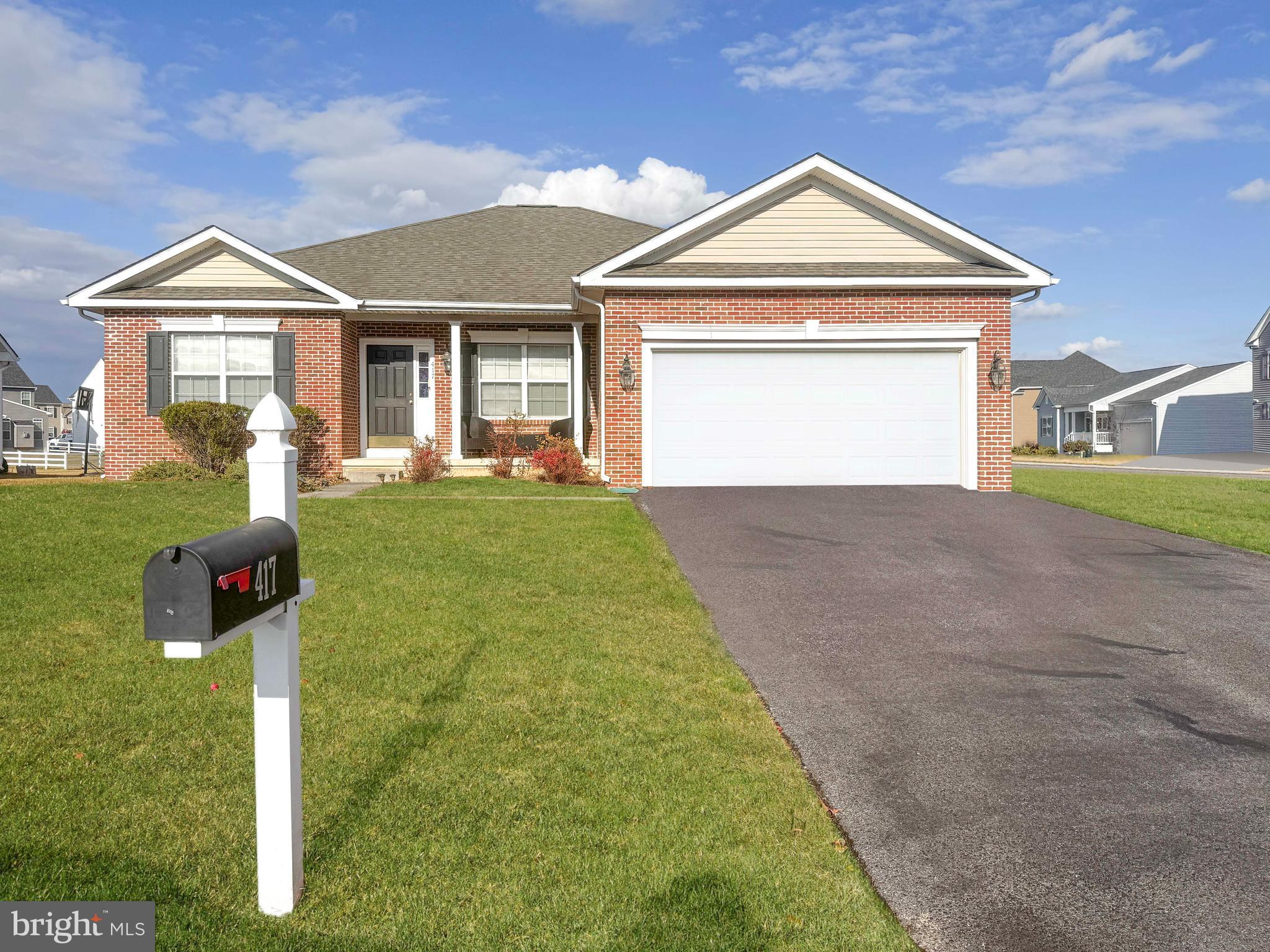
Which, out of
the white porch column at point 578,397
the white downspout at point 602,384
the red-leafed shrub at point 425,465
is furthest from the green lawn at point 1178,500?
the red-leafed shrub at point 425,465

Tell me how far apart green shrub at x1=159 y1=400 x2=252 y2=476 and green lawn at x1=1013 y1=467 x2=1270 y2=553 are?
45.4 ft

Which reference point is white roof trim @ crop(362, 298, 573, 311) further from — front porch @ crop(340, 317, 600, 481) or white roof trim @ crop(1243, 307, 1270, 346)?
white roof trim @ crop(1243, 307, 1270, 346)

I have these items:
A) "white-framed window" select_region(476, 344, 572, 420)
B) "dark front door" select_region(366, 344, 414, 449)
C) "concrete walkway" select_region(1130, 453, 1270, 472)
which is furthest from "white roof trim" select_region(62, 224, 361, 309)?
"concrete walkway" select_region(1130, 453, 1270, 472)

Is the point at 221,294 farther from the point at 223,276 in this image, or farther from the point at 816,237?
the point at 816,237

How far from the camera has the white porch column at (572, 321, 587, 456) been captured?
16750 millimetres

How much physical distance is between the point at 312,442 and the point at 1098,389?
46.2m

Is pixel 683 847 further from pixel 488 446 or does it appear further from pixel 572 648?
pixel 488 446

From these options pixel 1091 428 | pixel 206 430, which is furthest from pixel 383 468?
pixel 1091 428

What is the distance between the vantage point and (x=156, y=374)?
15641mm

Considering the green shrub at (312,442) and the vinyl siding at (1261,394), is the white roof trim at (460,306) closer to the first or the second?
the green shrub at (312,442)

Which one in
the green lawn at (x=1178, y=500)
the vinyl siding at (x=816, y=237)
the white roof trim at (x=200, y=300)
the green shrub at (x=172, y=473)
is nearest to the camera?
the green lawn at (x=1178, y=500)

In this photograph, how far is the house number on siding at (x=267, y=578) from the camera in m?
2.58

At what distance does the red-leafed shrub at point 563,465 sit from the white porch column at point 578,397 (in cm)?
170

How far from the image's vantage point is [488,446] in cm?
1673
